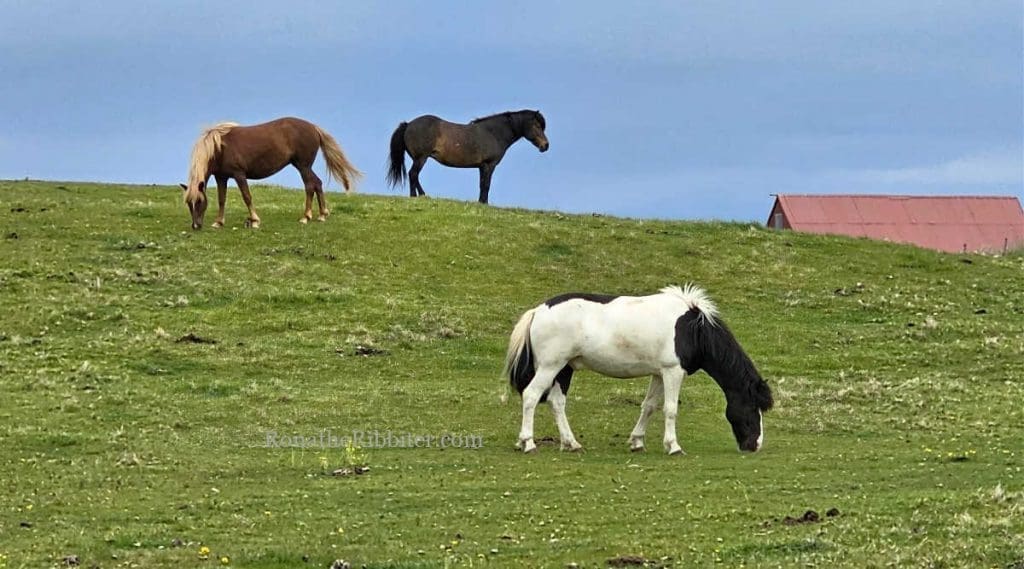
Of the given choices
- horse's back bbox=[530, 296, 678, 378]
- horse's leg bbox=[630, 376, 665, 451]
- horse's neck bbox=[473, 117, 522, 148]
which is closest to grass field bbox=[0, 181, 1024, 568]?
horse's leg bbox=[630, 376, 665, 451]

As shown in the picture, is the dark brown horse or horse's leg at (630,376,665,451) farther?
the dark brown horse

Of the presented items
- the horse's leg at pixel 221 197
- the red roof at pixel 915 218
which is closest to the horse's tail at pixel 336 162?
the horse's leg at pixel 221 197

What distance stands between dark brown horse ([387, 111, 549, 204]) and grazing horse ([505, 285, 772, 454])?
19.3 meters

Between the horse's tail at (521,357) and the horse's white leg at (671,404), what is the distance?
1.45 metres

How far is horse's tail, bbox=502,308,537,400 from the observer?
14336 mm

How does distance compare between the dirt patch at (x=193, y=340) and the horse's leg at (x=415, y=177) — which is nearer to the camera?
the dirt patch at (x=193, y=340)

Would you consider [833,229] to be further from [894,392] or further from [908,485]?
[908,485]

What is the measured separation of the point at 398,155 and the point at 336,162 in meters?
4.34

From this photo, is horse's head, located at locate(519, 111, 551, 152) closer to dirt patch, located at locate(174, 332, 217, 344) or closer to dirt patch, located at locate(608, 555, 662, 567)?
dirt patch, located at locate(174, 332, 217, 344)

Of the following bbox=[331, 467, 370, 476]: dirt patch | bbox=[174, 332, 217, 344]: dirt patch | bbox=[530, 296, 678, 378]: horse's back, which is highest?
bbox=[530, 296, 678, 378]: horse's back

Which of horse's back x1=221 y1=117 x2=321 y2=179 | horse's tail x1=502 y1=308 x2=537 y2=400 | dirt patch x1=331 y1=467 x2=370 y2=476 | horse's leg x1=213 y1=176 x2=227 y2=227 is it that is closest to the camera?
dirt patch x1=331 y1=467 x2=370 y2=476

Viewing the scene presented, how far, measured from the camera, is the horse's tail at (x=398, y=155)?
109 feet

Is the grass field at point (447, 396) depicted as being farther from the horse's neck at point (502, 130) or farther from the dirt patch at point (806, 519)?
the horse's neck at point (502, 130)

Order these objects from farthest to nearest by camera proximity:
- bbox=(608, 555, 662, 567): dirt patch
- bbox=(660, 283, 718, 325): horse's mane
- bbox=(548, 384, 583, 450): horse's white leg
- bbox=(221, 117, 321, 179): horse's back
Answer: bbox=(221, 117, 321, 179): horse's back
bbox=(660, 283, 718, 325): horse's mane
bbox=(548, 384, 583, 450): horse's white leg
bbox=(608, 555, 662, 567): dirt patch
